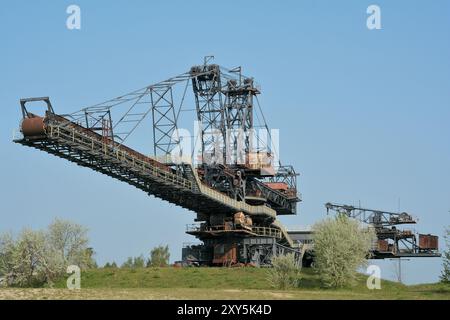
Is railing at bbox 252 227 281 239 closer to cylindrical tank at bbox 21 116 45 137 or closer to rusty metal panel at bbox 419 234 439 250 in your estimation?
rusty metal panel at bbox 419 234 439 250

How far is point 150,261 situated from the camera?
124m

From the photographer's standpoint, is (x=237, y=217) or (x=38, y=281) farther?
(x=237, y=217)

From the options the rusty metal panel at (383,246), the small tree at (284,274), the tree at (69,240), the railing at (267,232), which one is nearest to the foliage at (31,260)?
the tree at (69,240)

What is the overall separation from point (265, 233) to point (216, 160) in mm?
12907

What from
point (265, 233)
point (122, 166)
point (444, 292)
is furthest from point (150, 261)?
point (444, 292)

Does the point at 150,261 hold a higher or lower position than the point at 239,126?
lower

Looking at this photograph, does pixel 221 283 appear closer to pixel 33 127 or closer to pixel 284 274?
pixel 284 274

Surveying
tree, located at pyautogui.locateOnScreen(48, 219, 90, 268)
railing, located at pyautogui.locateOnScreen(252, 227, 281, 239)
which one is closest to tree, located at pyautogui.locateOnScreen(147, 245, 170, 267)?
railing, located at pyautogui.locateOnScreen(252, 227, 281, 239)

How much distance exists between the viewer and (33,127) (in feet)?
233

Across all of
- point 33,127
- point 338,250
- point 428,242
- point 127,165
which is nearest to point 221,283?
point 338,250

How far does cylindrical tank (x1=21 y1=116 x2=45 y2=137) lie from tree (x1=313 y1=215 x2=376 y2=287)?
29.1 m

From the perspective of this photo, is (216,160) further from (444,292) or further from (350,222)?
(444,292)

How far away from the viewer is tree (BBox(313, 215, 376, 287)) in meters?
71.8

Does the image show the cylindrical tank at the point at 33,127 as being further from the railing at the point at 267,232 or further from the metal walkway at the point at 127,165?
the railing at the point at 267,232
